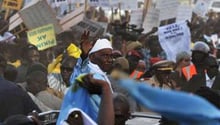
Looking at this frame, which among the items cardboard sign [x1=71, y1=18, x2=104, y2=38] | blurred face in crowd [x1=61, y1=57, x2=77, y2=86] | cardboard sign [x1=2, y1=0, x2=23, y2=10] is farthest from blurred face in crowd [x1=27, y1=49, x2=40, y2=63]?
cardboard sign [x1=2, y1=0, x2=23, y2=10]

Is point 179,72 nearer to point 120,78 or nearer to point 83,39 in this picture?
point 83,39

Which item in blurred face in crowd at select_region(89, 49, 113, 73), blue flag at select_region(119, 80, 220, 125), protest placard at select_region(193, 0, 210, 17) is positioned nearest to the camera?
blue flag at select_region(119, 80, 220, 125)

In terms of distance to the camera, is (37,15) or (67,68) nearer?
(67,68)

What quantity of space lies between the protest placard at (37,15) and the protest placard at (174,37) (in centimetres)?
193

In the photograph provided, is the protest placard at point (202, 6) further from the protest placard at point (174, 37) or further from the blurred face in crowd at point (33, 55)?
the blurred face in crowd at point (33, 55)

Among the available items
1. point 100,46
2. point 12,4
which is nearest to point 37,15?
point 12,4

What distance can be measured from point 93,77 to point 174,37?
7.37 metres

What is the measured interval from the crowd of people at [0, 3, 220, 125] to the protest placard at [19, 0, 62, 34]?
0.36 m

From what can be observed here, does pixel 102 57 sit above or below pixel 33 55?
above

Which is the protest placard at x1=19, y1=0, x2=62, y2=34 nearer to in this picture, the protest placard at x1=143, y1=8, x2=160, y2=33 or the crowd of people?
the crowd of people

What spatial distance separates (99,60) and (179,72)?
3593 millimetres

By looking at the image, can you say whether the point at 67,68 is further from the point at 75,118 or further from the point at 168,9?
the point at 168,9

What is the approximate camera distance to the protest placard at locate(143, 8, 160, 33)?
11.6 m

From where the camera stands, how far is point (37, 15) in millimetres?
10523
